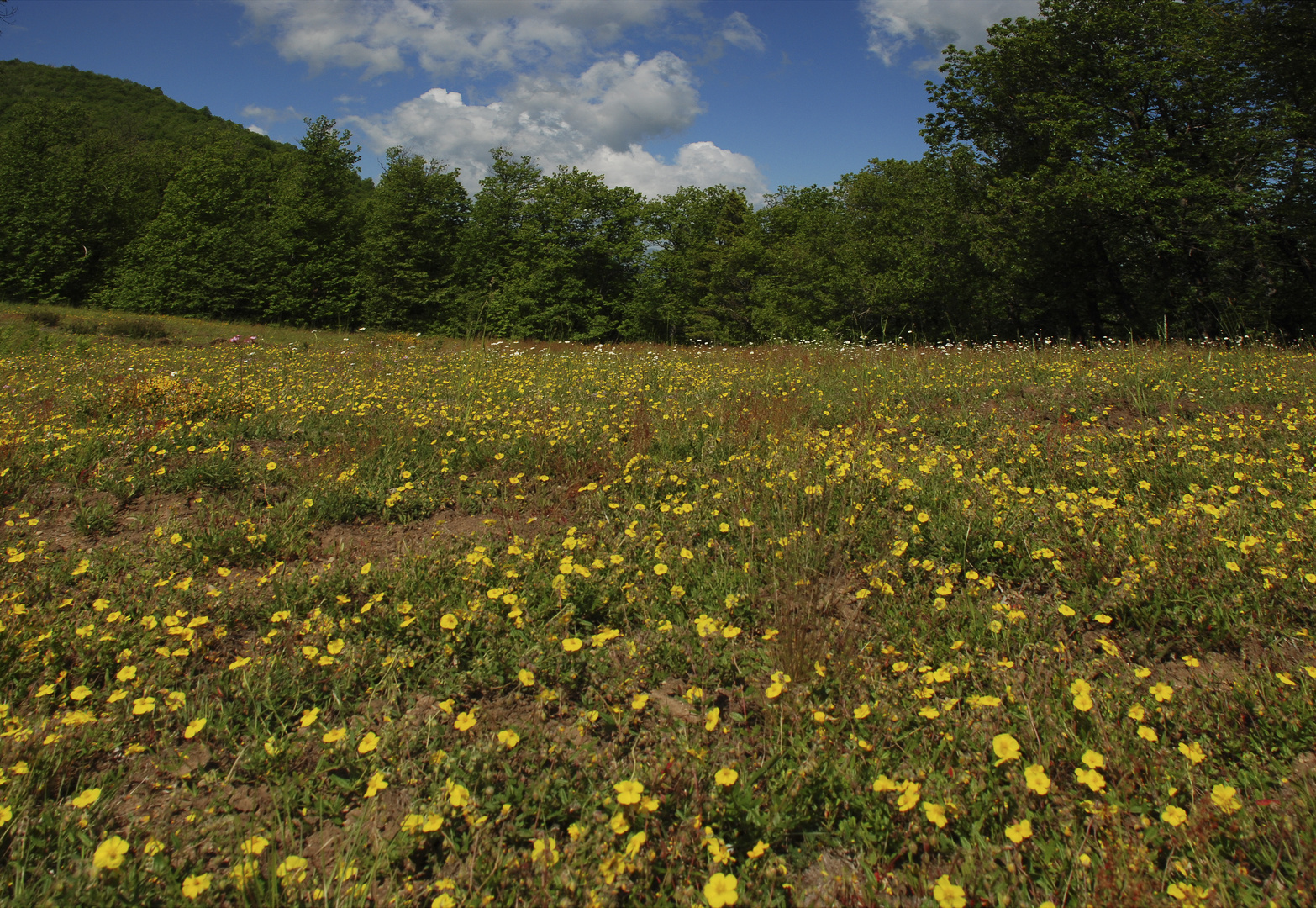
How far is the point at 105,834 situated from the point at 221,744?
443 mm

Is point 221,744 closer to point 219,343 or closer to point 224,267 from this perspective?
point 219,343

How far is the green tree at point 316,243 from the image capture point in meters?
28.2

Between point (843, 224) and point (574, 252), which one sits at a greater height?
point (843, 224)

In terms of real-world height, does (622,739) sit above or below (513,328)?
below

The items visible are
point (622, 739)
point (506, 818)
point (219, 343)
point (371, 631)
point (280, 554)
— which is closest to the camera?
point (506, 818)

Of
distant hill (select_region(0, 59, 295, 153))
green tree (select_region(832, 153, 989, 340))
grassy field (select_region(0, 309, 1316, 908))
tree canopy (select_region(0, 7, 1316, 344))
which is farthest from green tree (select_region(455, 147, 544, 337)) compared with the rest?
distant hill (select_region(0, 59, 295, 153))

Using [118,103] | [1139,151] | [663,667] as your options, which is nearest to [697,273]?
[1139,151]

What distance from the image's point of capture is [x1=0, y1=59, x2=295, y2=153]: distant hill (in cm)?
5084

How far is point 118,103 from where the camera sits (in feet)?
197

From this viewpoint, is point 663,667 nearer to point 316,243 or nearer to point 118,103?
point 316,243

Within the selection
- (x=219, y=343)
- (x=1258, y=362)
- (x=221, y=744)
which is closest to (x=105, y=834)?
(x=221, y=744)

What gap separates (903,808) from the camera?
75.5 inches

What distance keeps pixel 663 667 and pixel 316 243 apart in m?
32.1

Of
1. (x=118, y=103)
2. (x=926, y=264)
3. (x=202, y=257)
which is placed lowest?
(x=202, y=257)
